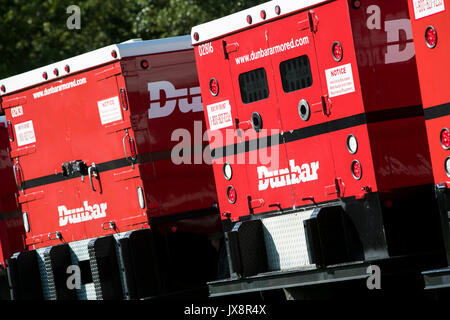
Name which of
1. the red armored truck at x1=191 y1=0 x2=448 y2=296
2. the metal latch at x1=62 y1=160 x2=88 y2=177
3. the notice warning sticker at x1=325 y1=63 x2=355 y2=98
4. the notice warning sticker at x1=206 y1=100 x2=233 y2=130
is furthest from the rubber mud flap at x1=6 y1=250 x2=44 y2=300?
the notice warning sticker at x1=325 y1=63 x2=355 y2=98

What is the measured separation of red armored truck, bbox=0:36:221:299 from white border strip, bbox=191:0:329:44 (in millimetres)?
888

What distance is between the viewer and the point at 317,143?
918 centimetres

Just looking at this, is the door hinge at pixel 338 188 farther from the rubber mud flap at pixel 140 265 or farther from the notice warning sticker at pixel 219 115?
the rubber mud flap at pixel 140 265

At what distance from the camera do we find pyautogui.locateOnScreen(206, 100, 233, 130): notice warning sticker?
33.3 feet

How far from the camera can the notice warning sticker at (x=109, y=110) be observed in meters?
10.9

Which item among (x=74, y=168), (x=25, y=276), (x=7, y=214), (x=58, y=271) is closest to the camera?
(x=74, y=168)

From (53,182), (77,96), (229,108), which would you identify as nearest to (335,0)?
(229,108)

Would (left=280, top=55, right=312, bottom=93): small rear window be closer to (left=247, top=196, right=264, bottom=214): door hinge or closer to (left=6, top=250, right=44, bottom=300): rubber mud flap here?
(left=247, top=196, right=264, bottom=214): door hinge

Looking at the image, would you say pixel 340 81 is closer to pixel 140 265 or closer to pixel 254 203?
pixel 254 203

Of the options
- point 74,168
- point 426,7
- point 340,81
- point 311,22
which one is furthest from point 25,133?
point 426,7

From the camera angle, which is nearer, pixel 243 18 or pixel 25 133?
pixel 243 18

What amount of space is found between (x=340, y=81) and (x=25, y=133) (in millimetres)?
4953
